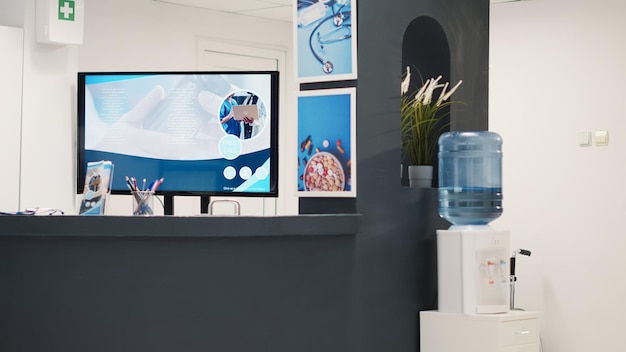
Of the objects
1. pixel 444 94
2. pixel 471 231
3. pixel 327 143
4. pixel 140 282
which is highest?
pixel 444 94

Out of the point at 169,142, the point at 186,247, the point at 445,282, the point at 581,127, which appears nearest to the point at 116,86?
the point at 169,142

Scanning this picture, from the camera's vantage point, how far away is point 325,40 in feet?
12.1

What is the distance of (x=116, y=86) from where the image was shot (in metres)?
4.41

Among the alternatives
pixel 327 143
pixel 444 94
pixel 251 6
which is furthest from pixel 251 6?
pixel 327 143

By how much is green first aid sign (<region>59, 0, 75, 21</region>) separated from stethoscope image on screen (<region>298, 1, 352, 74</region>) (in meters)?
1.86

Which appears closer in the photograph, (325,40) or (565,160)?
(325,40)

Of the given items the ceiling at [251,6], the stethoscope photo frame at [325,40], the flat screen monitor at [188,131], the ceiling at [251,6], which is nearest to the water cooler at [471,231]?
the stethoscope photo frame at [325,40]

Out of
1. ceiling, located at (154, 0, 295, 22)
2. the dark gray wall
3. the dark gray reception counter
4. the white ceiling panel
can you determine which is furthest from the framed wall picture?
the white ceiling panel

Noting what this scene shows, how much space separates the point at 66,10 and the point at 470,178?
241cm

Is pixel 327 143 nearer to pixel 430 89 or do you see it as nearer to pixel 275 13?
pixel 430 89

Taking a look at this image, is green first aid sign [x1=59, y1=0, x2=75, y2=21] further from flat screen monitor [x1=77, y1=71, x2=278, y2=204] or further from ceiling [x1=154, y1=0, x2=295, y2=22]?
ceiling [x1=154, y1=0, x2=295, y2=22]

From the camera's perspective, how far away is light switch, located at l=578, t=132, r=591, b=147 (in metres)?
5.80

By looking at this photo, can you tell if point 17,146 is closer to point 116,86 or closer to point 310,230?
point 116,86

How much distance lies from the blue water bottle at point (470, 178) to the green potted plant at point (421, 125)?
128 mm
